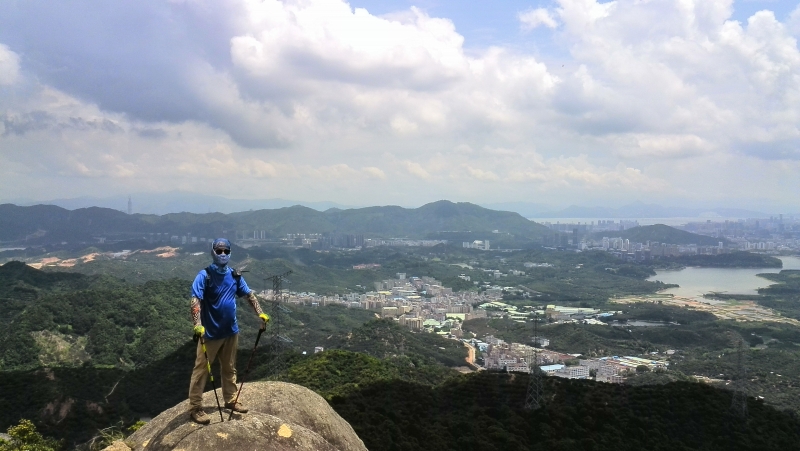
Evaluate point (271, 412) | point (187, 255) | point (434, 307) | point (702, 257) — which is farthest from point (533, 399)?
point (702, 257)

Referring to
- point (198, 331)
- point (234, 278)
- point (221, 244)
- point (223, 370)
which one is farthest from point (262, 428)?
point (221, 244)

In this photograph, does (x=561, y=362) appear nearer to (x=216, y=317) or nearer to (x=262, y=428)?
(x=262, y=428)

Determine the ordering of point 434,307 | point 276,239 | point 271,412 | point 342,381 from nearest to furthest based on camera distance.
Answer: point 271,412, point 342,381, point 434,307, point 276,239

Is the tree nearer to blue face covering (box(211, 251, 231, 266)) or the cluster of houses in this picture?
blue face covering (box(211, 251, 231, 266))

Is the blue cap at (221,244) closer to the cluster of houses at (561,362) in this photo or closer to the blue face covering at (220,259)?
the blue face covering at (220,259)

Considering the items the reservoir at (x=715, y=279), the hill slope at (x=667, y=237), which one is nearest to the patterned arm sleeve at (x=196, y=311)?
the reservoir at (x=715, y=279)

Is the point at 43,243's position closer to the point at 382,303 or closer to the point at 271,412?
the point at 382,303
